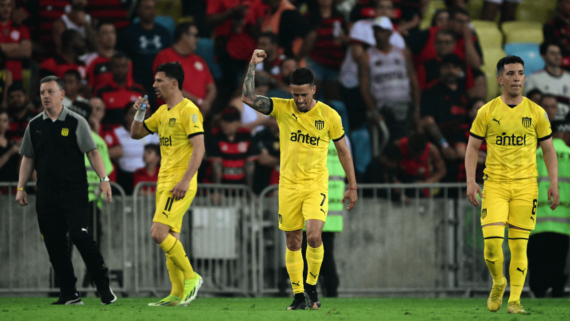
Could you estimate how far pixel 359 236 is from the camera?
1165 cm

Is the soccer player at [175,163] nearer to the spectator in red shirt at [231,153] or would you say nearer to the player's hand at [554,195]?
the player's hand at [554,195]

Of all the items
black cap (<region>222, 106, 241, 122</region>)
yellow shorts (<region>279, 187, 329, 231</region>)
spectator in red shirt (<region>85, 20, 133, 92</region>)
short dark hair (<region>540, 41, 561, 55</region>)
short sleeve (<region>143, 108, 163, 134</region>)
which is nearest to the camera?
yellow shorts (<region>279, 187, 329, 231</region>)

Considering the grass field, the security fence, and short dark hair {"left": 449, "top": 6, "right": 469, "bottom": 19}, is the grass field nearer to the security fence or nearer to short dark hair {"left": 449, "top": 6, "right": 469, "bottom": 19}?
the security fence

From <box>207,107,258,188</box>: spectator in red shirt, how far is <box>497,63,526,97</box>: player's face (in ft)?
16.8

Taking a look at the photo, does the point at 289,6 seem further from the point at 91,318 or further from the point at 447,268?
the point at 91,318

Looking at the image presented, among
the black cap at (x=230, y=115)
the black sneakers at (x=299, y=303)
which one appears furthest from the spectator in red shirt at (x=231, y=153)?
the black sneakers at (x=299, y=303)

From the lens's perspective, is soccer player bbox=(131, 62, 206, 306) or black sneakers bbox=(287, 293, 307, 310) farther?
soccer player bbox=(131, 62, 206, 306)

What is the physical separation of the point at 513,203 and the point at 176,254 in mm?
3353

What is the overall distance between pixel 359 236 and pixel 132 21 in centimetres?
580

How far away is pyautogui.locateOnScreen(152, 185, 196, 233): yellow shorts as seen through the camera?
27.5 ft

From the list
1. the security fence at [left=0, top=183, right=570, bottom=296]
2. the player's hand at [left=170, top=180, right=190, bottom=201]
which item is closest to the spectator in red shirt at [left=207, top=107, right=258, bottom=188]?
the security fence at [left=0, top=183, right=570, bottom=296]

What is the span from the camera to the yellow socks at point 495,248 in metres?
7.86

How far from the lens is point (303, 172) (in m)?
8.20

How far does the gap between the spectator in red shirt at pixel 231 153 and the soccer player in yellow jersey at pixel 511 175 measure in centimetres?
479
